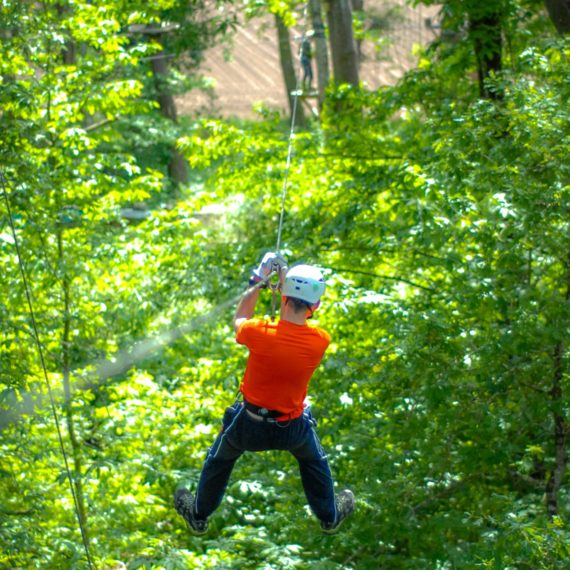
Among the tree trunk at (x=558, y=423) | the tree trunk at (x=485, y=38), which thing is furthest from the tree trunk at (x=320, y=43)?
the tree trunk at (x=558, y=423)

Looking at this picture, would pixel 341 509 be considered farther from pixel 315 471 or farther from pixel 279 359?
pixel 279 359

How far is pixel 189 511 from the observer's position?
16.2 feet

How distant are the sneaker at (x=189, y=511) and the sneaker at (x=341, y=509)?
25.5 inches

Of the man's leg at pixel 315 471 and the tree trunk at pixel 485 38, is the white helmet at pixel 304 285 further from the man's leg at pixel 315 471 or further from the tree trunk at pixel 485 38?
the tree trunk at pixel 485 38

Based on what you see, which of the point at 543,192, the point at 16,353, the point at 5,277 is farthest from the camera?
the point at 5,277

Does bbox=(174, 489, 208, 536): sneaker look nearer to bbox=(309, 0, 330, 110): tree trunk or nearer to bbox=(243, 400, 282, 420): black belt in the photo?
bbox=(243, 400, 282, 420): black belt

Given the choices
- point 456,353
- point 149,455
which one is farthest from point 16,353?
point 456,353

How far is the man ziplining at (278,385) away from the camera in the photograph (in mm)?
4156

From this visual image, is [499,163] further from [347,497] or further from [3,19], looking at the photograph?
[3,19]

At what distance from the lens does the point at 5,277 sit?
7020mm

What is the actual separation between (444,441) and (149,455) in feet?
8.28

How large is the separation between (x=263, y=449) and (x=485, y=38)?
5579mm

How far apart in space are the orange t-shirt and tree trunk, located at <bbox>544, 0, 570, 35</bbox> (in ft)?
17.6

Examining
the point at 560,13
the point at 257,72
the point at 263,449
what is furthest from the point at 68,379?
the point at 257,72
